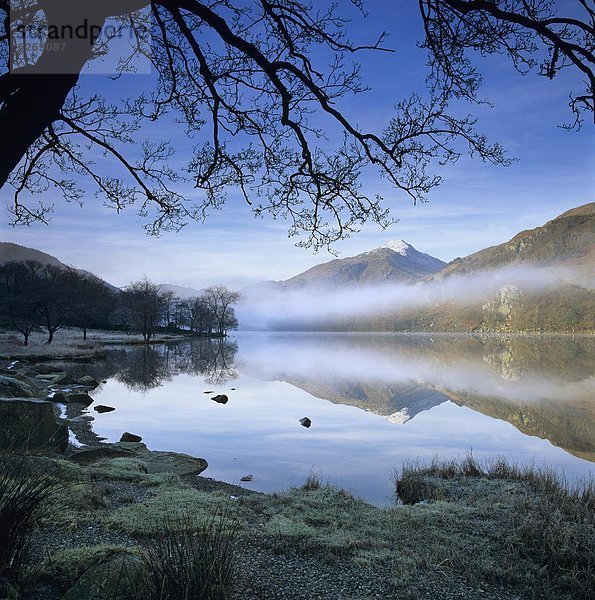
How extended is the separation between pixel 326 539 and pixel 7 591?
3819 millimetres

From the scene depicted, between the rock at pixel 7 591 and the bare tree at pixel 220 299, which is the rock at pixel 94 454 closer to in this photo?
the rock at pixel 7 591

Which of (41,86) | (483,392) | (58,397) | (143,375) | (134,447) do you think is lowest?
(483,392)

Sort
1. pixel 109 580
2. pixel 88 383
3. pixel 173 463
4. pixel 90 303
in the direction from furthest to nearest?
pixel 90 303
pixel 88 383
pixel 173 463
pixel 109 580

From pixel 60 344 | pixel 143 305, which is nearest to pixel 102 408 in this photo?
pixel 60 344

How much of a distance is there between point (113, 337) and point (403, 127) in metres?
77.1

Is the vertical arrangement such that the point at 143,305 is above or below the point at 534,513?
above

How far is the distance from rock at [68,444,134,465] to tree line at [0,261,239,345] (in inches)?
1547

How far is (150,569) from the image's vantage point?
3295 mm

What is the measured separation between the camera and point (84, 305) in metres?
60.0

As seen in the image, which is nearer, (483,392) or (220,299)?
(483,392)

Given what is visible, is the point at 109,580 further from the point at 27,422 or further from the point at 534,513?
the point at 27,422

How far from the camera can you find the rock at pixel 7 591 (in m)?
3.28

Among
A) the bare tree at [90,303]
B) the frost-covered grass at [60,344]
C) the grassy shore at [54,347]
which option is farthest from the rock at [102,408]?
the bare tree at [90,303]

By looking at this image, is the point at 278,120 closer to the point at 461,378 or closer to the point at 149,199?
the point at 149,199
